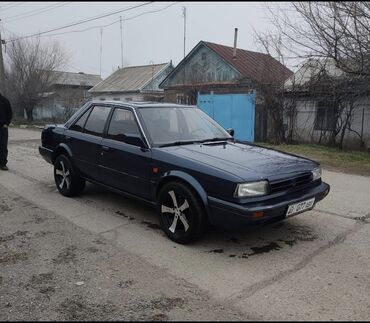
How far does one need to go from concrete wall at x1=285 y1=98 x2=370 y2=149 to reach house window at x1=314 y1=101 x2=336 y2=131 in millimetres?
158

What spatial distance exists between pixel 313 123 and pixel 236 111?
3054mm

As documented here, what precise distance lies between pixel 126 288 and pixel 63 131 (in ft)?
13.1

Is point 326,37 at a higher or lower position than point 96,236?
higher

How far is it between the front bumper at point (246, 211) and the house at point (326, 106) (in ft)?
33.6

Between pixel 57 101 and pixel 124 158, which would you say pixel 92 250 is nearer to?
pixel 124 158

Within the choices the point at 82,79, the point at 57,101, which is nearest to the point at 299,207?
the point at 57,101

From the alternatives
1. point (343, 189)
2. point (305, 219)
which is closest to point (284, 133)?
point (343, 189)

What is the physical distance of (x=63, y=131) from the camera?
6.89 metres

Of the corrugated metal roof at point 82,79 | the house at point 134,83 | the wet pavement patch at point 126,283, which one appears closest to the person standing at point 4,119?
the wet pavement patch at point 126,283

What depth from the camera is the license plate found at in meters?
4.46

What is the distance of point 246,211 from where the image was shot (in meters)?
4.09

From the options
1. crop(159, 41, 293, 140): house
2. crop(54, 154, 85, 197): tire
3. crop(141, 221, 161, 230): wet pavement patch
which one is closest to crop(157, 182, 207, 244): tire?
crop(141, 221, 161, 230): wet pavement patch

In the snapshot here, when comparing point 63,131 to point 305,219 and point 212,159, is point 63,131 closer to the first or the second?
point 212,159

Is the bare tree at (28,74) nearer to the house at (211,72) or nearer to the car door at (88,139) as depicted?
the house at (211,72)
